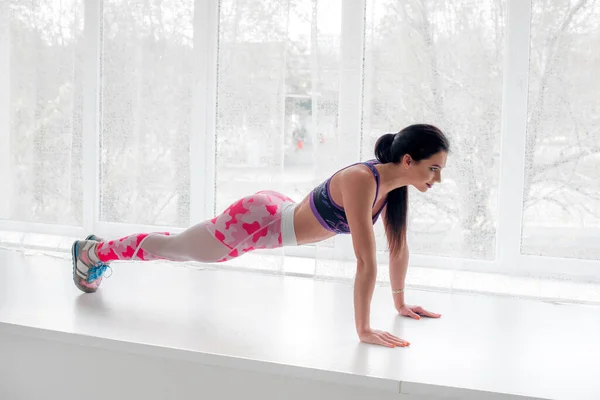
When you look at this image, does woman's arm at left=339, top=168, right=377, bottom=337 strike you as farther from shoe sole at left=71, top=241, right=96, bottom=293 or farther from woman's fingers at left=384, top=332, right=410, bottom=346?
shoe sole at left=71, top=241, right=96, bottom=293

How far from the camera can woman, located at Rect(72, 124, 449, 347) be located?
2164 mm

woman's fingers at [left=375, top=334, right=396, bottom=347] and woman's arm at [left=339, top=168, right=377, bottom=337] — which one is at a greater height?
woman's arm at [left=339, top=168, right=377, bottom=337]

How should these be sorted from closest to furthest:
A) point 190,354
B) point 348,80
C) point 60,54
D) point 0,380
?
1. point 190,354
2. point 0,380
3. point 348,80
4. point 60,54

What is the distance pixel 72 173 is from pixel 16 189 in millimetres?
390

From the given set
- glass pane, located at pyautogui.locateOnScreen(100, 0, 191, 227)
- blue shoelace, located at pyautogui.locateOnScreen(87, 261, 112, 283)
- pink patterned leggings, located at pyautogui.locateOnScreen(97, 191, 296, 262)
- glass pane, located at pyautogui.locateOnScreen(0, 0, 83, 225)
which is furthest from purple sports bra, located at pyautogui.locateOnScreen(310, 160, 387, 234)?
glass pane, located at pyautogui.locateOnScreen(0, 0, 83, 225)

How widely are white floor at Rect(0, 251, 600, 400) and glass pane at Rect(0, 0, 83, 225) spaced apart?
0.79 m

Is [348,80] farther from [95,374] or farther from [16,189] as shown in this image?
[16,189]

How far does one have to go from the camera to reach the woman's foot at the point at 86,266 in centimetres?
272

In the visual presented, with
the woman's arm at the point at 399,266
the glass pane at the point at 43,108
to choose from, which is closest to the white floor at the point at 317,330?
the woman's arm at the point at 399,266

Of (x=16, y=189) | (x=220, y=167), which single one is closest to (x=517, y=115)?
(x=220, y=167)

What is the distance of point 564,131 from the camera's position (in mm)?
2943

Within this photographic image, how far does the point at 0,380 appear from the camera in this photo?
2.40 m

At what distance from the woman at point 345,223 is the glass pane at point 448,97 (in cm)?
65

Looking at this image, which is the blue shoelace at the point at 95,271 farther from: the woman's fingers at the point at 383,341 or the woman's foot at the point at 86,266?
the woman's fingers at the point at 383,341
